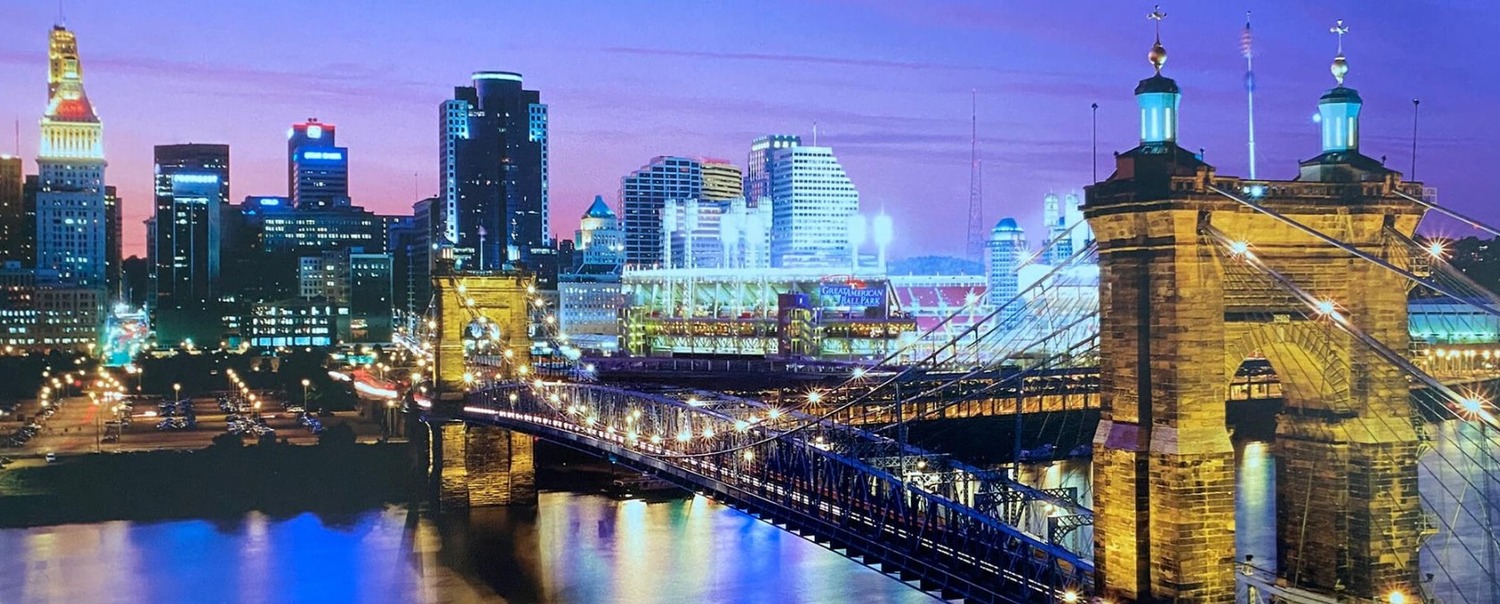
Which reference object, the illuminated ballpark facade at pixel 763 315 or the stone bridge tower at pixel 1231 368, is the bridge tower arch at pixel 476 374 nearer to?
the illuminated ballpark facade at pixel 763 315

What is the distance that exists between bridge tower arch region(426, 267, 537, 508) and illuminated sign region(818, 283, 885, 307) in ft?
180

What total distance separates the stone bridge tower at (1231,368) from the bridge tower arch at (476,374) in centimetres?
5273

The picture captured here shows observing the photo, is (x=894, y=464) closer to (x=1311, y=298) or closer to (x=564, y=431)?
(x=1311, y=298)

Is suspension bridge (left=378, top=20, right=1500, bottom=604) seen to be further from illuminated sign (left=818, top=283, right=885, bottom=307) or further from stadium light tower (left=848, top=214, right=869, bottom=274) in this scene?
stadium light tower (left=848, top=214, right=869, bottom=274)

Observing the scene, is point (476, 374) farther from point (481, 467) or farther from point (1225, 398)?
point (1225, 398)

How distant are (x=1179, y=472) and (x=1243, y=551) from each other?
29.6 meters

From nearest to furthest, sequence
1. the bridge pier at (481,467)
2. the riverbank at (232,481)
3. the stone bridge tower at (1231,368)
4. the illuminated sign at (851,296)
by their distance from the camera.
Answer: the stone bridge tower at (1231,368) → the bridge pier at (481,467) → the riverbank at (232,481) → the illuminated sign at (851,296)

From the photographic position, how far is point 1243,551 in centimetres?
5406

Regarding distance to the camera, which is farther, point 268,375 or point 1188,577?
point 268,375

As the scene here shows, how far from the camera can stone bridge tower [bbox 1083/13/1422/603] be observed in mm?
27078

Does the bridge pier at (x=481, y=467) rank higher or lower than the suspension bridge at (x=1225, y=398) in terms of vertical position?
lower

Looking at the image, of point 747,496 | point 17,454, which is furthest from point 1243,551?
point 17,454

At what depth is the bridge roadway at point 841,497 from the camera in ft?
106

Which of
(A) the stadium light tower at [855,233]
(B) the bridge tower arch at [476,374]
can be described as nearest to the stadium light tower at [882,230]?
(A) the stadium light tower at [855,233]
